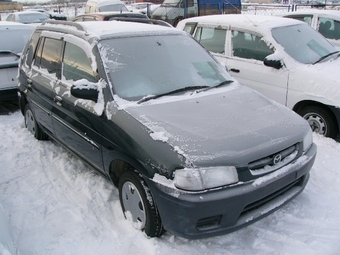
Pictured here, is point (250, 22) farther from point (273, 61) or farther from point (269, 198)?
point (269, 198)

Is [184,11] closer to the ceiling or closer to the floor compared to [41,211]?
closer to the ceiling

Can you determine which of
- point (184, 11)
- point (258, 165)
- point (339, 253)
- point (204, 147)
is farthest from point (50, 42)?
point (184, 11)

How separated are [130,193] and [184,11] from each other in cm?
1567

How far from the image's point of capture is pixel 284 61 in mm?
5238

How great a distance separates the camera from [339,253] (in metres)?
2.86

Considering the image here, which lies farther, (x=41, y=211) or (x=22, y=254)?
(x=41, y=211)

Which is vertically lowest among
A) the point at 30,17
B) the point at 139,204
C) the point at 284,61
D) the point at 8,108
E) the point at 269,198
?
the point at 8,108

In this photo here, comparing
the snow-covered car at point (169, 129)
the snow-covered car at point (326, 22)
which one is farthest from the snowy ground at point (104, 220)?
the snow-covered car at point (326, 22)

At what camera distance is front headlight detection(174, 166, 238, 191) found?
2545 mm

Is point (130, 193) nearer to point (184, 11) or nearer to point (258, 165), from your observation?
point (258, 165)

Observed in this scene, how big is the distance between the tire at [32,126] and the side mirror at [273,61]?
11.8ft

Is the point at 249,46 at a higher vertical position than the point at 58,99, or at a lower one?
higher

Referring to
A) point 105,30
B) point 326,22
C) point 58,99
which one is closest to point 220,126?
point 105,30

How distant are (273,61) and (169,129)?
2.95 m
